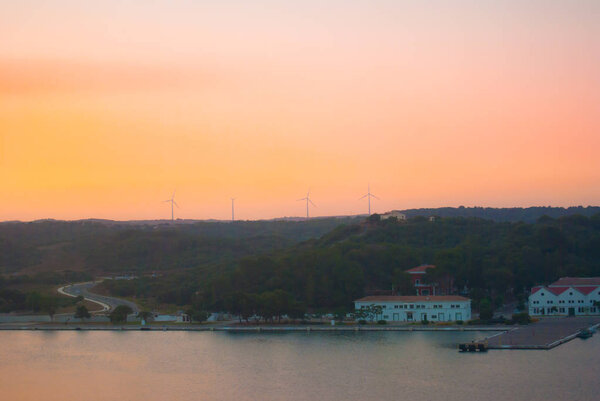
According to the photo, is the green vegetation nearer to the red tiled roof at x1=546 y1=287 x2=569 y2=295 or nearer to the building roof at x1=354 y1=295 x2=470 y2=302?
the building roof at x1=354 y1=295 x2=470 y2=302

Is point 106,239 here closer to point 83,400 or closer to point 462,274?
point 462,274

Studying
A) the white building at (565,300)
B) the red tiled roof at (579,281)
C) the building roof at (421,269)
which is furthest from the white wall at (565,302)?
the building roof at (421,269)

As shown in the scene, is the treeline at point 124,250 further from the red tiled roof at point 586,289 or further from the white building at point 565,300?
the red tiled roof at point 586,289

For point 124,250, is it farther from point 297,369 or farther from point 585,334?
point 585,334

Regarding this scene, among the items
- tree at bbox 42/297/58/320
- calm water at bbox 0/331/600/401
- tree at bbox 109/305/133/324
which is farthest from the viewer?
tree at bbox 42/297/58/320

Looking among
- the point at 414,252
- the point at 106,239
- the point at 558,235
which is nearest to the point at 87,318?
the point at 414,252

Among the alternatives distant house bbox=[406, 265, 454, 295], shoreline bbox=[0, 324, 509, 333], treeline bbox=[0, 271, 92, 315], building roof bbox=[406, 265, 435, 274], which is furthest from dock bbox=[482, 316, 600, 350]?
treeline bbox=[0, 271, 92, 315]

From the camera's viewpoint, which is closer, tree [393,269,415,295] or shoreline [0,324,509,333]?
shoreline [0,324,509,333]
